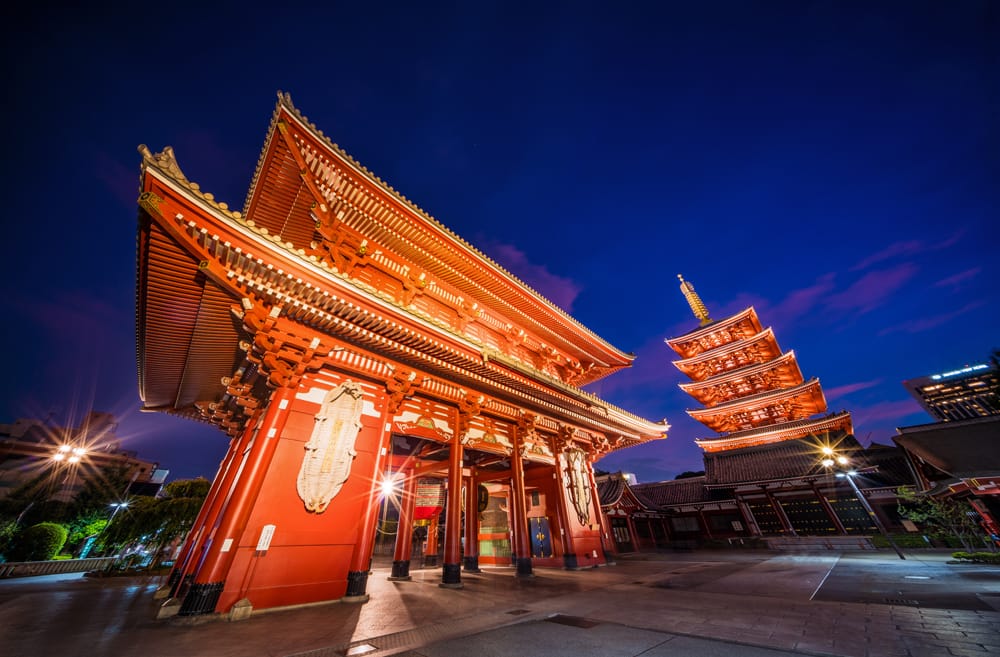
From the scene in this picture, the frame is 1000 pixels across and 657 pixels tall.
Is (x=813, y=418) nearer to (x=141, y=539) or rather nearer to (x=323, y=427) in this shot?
(x=323, y=427)

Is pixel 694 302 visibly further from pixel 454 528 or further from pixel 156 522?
pixel 156 522

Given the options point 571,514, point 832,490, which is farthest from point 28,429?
point 832,490

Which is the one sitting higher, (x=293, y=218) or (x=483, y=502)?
(x=293, y=218)

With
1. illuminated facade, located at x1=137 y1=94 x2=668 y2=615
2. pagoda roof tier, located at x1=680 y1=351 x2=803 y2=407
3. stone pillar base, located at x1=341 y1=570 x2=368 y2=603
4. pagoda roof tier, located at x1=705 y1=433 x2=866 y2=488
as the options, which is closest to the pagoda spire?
pagoda roof tier, located at x1=680 y1=351 x2=803 y2=407

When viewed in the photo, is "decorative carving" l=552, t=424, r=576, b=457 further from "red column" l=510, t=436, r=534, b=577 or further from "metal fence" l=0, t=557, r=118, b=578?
"metal fence" l=0, t=557, r=118, b=578

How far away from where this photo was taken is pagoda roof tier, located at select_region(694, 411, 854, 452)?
23641mm

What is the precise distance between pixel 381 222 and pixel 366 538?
8.36 meters

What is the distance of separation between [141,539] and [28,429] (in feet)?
142

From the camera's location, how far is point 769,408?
27078mm

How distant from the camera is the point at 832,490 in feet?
67.2

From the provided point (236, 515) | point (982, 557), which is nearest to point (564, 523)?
point (236, 515)

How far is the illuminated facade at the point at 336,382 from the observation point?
232 inches

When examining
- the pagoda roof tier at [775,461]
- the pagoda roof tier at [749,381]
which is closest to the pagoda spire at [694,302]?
the pagoda roof tier at [749,381]

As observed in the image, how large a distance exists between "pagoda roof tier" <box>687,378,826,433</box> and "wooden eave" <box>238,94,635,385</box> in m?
21.5
